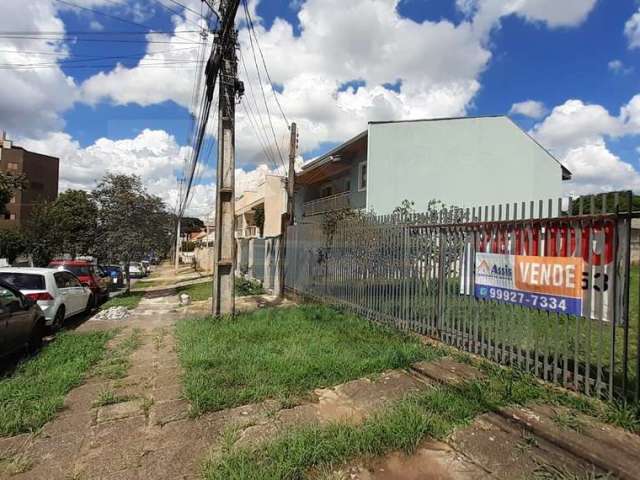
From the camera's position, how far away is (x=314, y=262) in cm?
1120

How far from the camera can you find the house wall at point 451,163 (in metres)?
17.2

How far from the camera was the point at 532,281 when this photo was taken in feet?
15.4

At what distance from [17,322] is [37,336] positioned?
1.05 m

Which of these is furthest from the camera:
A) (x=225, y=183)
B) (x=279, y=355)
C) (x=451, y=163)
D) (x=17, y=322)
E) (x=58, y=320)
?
(x=451, y=163)

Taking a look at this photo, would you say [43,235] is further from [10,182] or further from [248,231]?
[248,231]

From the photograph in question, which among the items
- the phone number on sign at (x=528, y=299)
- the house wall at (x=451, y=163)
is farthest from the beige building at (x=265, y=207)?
the phone number on sign at (x=528, y=299)

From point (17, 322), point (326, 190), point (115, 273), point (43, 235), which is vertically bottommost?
point (115, 273)

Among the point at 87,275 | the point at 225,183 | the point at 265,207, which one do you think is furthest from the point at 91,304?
the point at 265,207

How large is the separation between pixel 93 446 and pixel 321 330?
170 inches

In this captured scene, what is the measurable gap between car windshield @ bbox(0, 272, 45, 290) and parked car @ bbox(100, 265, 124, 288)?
15212mm

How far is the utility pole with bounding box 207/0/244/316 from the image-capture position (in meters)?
8.80

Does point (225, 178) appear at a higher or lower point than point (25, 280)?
higher

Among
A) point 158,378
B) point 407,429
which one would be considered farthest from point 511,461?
point 158,378

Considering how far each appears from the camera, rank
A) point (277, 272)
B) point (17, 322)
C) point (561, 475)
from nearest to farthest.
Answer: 1. point (561, 475)
2. point (17, 322)
3. point (277, 272)
